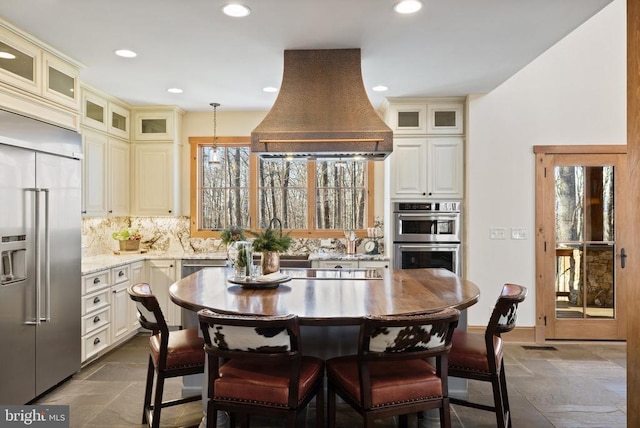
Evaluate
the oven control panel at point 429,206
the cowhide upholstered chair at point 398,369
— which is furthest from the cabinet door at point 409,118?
the cowhide upholstered chair at point 398,369

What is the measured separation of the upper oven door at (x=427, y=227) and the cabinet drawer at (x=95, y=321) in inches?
120

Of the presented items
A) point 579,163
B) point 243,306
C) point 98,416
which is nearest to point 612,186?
point 579,163

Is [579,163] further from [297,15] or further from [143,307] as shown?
[143,307]

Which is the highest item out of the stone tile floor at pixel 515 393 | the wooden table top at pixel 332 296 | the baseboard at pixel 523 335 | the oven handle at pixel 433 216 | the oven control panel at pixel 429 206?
the oven control panel at pixel 429 206

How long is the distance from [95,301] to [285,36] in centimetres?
286

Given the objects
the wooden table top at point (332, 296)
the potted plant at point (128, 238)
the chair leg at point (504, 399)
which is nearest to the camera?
the wooden table top at point (332, 296)

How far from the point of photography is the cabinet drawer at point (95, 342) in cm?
387

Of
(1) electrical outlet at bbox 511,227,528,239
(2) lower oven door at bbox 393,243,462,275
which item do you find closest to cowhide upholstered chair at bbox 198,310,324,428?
(2) lower oven door at bbox 393,243,462,275

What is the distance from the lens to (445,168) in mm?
4922

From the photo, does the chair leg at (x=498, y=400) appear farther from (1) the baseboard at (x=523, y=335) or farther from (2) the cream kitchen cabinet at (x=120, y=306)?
(2) the cream kitchen cabinet at (x=120, y=306)

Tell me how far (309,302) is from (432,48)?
229 cm

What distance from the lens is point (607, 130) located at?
185 inches

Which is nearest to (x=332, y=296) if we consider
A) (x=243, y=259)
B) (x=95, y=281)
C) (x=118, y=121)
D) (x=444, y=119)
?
(x=243, y=259)

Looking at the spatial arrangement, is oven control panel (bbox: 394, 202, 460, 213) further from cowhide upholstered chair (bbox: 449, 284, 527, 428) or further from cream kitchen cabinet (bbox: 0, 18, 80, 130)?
cream kitchen cabinet (bbox: 0, 18, 80, 130)
